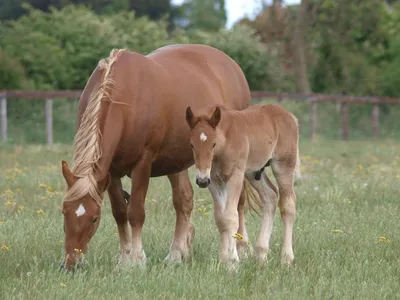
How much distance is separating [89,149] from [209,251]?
1.68 meters

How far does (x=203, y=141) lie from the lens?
6.14 m

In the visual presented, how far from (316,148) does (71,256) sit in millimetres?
16280

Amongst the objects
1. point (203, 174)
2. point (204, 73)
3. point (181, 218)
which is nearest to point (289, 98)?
point (204, 73)

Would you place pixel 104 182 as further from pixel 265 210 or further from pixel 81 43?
pixel 81 43

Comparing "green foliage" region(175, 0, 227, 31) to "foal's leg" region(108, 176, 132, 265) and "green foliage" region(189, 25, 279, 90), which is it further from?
"foal's leg" region(108, 176, 132, 265)

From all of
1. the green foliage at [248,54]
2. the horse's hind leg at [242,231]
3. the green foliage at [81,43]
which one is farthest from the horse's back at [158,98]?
the green foliage at [248,54]

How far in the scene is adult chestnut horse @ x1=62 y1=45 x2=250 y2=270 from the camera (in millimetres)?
6129

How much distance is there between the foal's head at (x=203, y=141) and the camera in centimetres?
602

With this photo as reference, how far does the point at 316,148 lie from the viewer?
21.9 metres

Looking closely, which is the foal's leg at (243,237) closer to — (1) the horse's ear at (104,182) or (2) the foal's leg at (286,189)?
(2) the foal's leg at (286,189)

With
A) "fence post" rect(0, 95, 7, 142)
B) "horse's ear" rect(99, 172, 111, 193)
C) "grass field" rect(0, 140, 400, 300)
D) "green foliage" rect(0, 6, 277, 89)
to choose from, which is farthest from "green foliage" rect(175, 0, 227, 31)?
"horse's ear" rect(99, 172, 111, 193)

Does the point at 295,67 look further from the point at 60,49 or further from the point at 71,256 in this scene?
the point at 71,256

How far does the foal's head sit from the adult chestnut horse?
637mm

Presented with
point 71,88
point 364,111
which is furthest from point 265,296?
point 364,111
